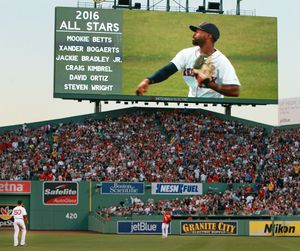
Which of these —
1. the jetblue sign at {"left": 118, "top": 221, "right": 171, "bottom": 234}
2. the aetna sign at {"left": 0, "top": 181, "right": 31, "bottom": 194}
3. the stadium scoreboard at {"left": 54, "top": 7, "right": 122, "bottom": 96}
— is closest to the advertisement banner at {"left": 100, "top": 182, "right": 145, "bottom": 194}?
the jetblue sign at {"left": 118, "top": 221, "right": 171, "bottom": 234}

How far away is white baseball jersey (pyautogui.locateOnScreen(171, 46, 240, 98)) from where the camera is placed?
5206 cm

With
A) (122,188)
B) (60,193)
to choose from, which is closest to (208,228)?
(122,188)

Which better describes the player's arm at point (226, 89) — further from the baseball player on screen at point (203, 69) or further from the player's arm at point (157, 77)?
the player's arm at point (157, 77)

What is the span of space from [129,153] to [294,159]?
38.3 feet

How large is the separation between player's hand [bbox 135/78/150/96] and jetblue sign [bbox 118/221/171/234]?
12728 mm

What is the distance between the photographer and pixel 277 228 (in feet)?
135

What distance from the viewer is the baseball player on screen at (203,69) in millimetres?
51844

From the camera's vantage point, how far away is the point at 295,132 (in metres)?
54.8

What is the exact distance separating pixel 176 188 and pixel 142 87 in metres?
8.80

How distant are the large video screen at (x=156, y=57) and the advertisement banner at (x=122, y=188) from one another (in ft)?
25.6

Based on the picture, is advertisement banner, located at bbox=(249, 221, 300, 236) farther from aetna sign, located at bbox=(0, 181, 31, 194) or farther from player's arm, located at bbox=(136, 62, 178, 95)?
aetna sign, located at bbox=(0, 181, 31, 194)

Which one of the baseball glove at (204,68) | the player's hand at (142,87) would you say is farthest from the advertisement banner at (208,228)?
the baseball glove at (204,68)

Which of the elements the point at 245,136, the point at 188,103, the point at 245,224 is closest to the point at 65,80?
the point at 188,103

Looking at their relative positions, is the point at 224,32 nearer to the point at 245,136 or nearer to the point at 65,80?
the point at 245,136
